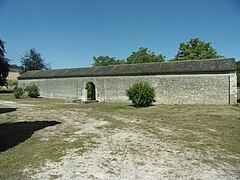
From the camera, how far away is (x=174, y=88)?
16.9 m

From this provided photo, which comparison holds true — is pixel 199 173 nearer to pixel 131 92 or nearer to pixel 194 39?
pixel 131 92

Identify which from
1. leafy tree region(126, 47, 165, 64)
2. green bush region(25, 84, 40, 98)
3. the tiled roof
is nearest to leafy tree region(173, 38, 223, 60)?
leafy tree region(126, 47, 165, 64)

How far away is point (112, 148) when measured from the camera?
497 centimetres

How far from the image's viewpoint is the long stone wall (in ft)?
49.1

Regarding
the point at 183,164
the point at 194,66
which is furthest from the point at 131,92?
the point at 183,164

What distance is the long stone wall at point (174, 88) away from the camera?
15.0 meters

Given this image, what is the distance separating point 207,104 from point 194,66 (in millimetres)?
3742

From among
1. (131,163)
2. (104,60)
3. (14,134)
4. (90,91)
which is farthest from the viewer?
(104,60)

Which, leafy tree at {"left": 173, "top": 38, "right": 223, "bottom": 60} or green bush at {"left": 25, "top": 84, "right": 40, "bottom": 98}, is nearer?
green bush at {"left": 25, "top": 84, "right": 40, "bottom": 98}

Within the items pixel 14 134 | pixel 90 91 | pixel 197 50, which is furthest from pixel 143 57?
pixel 14 134

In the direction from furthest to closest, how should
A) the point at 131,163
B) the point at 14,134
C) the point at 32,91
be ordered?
the point at 32,91 < the point at 14,134 < the point at 131,163

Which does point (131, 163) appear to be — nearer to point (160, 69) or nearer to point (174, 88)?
point (174, 88)

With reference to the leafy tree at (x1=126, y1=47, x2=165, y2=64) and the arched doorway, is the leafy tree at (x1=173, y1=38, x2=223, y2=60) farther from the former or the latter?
the arched doorway

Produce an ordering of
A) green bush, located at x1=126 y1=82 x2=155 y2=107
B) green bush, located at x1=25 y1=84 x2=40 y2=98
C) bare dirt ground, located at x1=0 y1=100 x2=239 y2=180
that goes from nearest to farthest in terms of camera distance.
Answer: bare dirt ground, located at x1=0 y1=100 x2=239 y2=180
green bush, located at x1=126 y1=82 x2=155 y2=107
green bush, located at x1=25 y1=84 x2=40 y2=98
